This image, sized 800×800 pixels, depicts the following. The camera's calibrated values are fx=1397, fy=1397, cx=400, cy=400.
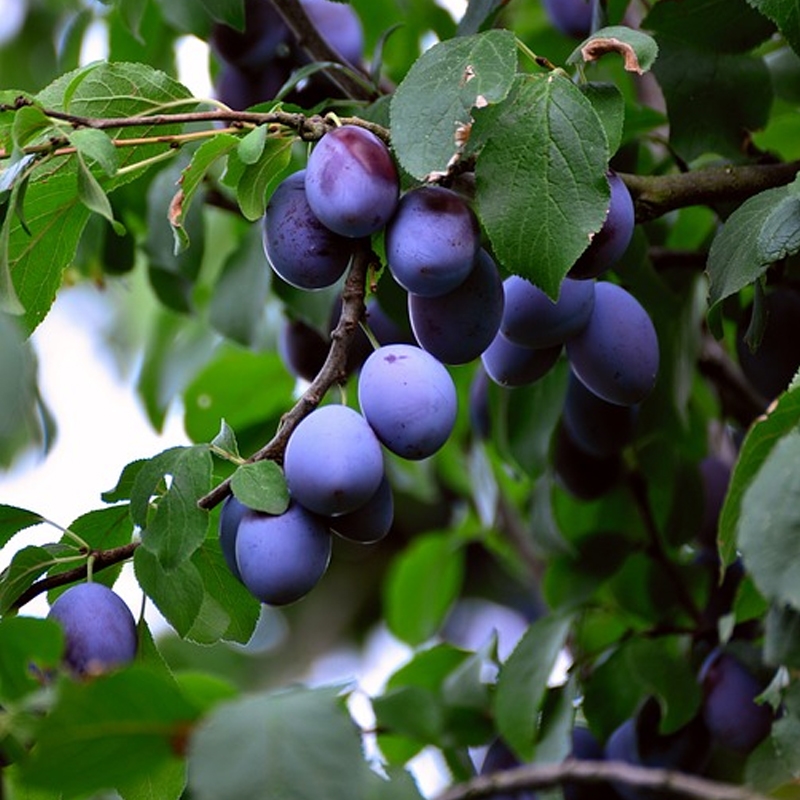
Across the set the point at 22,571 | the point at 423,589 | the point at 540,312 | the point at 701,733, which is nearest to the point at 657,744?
the point at 701,733

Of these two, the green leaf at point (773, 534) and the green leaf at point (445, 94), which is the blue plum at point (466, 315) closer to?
the green leaf at point (445, 94)

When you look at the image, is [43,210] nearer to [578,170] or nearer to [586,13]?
[578,170]

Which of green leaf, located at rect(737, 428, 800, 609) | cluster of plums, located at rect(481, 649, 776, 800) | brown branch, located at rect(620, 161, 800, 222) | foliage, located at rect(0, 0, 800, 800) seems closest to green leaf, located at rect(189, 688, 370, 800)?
foliage, located at rect(0, 0, 800, 800)

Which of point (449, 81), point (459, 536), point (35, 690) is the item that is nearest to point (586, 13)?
point (449, 81)

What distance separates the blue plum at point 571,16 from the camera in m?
1.06

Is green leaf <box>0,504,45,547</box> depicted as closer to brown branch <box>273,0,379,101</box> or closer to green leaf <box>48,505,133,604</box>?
green leaf <box>48,505,133,604</box>

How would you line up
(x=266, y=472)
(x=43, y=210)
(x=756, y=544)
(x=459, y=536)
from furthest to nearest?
(x=459, y=536) → (x=43, y=210) → (x=266, y=472) → (x=756, y=544)

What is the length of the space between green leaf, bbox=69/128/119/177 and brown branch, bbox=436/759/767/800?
0.30 meters

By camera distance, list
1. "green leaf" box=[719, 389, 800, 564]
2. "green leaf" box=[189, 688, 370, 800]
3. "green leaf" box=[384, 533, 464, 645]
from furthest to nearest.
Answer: "green leaf" box=[384, 533, 464, 645]
"green leaf" box=[719, 389, 800, 564]
"green leaf" box=[189, 688, 370, 800]

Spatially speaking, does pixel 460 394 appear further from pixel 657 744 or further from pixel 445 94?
pixel 445 94

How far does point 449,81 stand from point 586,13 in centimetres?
46

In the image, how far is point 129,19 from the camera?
3.03 ft

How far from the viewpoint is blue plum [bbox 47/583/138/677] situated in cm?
59

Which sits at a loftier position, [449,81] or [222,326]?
[449,81]
